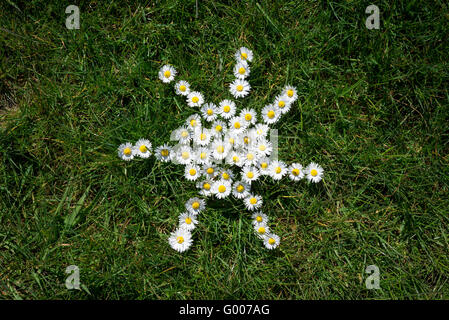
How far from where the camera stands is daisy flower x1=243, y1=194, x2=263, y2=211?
203cm

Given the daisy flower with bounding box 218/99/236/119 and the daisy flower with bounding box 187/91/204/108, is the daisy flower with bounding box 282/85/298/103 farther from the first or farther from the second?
the daisy flower with bounding box 187/91/204/108

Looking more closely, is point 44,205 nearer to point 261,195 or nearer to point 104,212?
point 104,212

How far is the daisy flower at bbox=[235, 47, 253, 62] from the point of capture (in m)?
2.14

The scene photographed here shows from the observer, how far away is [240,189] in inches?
80.0

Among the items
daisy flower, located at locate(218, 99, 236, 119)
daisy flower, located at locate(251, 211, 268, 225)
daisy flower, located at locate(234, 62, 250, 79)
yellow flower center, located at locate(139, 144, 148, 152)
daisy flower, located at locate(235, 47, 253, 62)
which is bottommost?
daisy flower, located at locate(251, 211, 268, 225)

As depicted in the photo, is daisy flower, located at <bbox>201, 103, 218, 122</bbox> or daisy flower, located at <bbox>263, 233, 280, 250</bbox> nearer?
daisy flower, located at <bbox>263, 233, 280, 250</bbox>

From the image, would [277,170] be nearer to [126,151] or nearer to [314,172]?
[314,172]

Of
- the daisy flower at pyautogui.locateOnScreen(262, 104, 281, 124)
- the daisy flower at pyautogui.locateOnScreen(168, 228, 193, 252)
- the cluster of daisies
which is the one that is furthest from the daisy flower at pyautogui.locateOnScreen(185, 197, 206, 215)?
the daisy flower at pyautogui.locateOnScreen(262, 104, 281, 124)

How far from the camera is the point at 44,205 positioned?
207cm

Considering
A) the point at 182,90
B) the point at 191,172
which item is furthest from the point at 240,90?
the point at 191,172

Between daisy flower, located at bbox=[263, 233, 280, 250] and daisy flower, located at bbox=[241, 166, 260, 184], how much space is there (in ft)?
1.04

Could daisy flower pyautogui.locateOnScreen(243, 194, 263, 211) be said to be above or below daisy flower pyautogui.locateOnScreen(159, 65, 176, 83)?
below

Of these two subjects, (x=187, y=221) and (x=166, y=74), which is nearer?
(x=187, y=221)

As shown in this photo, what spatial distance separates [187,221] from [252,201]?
1.23ft
